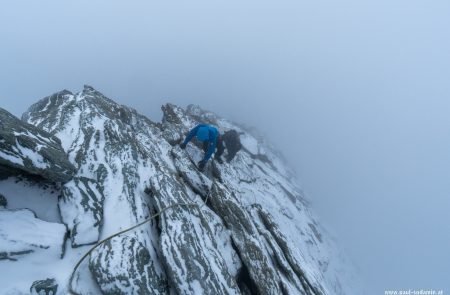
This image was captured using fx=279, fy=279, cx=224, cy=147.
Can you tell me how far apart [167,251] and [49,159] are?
401cm

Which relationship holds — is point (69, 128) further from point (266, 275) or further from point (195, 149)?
point (266, 275)

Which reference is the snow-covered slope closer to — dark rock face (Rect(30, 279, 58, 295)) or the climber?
dark rock face (Rect(30, 279, 58, 295))

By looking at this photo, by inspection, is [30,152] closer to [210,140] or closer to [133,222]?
[133,222]

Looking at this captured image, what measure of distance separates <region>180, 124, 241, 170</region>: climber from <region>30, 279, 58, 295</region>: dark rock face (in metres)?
7.38

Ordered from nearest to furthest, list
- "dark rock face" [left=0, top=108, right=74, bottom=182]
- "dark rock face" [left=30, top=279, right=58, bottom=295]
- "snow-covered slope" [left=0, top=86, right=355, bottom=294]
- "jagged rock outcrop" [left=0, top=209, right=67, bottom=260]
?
1. "dark rock face" [left=30, top=279, right=58, bottom=295]
2. "jagged rock outcrop" [left=0, top=209, right=67, bottom=260]
3. "snow-covered slope" [left=0, top=86, right=355, bottom=294]
4. "dark rock face" [left=0, top=108, right=74, bottom=182]

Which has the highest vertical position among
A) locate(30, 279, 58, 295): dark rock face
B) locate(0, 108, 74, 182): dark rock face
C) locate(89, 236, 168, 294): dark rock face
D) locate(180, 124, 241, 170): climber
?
locate(180, 124, 241, 170): climber

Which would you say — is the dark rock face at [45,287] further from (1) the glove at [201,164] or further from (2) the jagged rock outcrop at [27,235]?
(1) the glove at [201,164]

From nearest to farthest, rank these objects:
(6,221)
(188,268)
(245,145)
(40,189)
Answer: (6,221), (188,268), (40,189), (245,145)

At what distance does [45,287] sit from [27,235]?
131 cm

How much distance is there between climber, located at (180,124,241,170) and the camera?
11711 mm

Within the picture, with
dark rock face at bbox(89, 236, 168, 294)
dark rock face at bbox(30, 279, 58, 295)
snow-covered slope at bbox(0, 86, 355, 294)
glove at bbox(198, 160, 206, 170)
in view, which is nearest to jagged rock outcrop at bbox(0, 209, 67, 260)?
snow-covered slope at bbox(0, 86, 355, 294)

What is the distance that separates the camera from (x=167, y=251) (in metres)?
6.75

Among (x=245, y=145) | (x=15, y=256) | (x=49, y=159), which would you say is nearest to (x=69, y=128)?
(x=49, y=159)

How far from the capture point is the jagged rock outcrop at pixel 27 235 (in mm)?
5688
